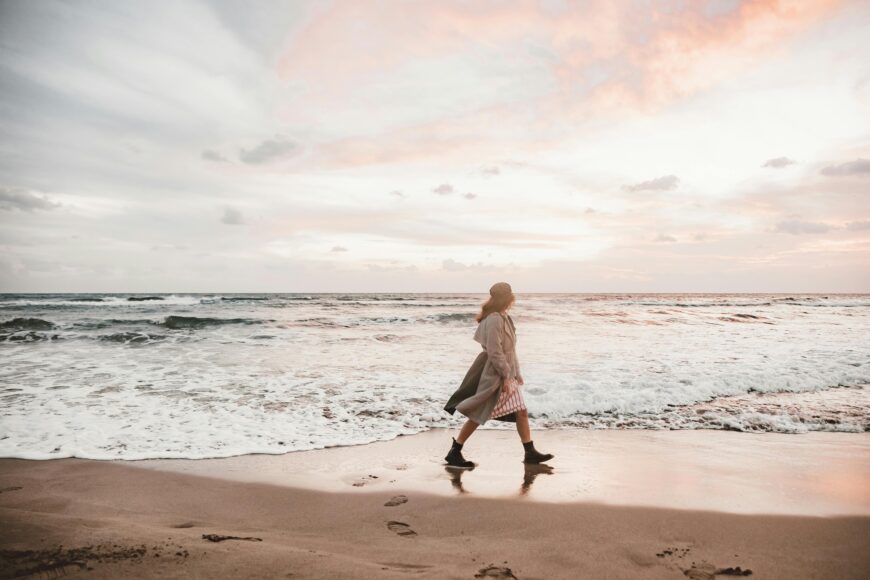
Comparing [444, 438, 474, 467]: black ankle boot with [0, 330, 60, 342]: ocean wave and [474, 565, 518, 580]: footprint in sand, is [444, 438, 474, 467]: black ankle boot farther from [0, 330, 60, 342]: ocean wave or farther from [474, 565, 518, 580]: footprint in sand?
[0, 330, 60, 342]: ocean wave

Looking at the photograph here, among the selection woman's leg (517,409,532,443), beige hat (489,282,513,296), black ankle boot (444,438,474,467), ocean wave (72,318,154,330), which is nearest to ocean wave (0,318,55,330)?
ocean wave (72,318,154,330)

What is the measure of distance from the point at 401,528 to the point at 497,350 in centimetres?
223

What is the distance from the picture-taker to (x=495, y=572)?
291cm

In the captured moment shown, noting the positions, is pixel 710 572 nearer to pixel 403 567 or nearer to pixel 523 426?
pixel 403 567

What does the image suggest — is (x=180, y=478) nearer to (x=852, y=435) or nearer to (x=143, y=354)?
(x=852, y=435)

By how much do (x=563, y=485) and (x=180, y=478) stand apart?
403cm

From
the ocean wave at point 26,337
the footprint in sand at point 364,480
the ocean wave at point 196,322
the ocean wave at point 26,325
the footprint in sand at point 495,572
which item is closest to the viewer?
the footprint in sand at point 495,572

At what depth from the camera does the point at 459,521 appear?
153 inches

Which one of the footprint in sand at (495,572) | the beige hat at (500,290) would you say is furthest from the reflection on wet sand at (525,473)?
the beige hat at (500,290)

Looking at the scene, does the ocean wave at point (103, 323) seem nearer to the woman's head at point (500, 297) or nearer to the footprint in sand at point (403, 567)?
the woman's head at point (500, 297)

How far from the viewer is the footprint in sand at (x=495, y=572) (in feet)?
9.38

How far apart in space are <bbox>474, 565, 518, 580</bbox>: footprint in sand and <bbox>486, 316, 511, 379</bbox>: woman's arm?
99.1 inches

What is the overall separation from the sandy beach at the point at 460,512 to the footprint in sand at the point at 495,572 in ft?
0.04

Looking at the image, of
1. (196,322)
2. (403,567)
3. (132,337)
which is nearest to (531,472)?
(403,567)
